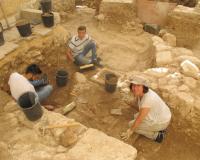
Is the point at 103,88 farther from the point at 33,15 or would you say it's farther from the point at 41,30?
the point at 33,15

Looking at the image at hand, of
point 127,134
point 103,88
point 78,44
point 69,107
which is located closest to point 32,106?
point 69,107

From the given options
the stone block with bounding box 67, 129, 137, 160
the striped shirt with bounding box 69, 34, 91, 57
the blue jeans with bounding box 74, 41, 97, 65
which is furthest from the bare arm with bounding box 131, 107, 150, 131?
the striped shirt with bounding box 69, 34, 91, 57

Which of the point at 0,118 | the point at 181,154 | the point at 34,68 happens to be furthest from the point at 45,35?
the point at 181,154

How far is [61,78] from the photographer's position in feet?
19.1

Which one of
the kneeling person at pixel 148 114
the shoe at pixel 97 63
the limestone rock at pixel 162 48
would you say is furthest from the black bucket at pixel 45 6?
→ the kneeling person at pixel 148 114

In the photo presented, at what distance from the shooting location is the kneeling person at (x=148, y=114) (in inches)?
160

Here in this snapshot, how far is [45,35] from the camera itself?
20.2ft

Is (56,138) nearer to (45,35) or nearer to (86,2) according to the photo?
(45,35)

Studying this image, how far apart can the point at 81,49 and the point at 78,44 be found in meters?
0.15

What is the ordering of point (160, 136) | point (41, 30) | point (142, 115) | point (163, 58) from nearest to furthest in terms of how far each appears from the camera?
point (142, 115)
point (160, 136)
point (163, 58)
point (41, 30)

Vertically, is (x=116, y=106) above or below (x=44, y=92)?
below

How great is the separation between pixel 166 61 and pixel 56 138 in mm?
3284

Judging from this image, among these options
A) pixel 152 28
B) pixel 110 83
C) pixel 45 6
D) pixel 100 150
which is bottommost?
pixel 110 83

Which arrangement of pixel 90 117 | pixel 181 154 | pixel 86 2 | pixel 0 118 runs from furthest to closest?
pixel 86 2
pixel 90 117
pixel 181 154
pixel 0 118
